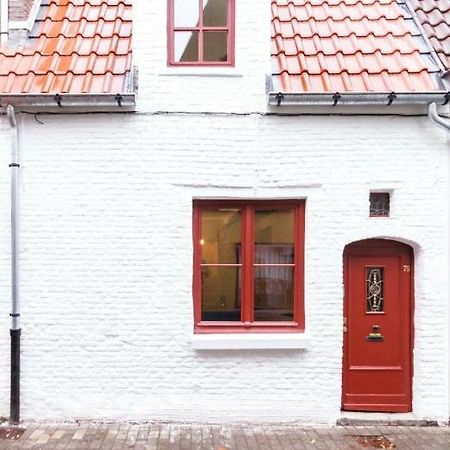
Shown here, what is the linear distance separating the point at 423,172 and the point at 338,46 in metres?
2.08

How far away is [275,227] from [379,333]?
2.01 metres

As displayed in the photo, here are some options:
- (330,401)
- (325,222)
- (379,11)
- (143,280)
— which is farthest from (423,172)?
(143,280)

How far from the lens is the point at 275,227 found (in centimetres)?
684

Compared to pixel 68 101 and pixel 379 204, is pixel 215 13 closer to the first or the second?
pixel 68 101

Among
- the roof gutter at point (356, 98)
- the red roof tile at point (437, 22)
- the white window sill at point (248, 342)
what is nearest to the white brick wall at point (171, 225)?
the white window sill at point (248, 342)

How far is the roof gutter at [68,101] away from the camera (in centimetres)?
634

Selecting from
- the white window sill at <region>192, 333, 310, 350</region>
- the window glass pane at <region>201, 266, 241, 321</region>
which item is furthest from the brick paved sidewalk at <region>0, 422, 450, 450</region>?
the window glass pane at <region>201, 266, 241, 321</region>

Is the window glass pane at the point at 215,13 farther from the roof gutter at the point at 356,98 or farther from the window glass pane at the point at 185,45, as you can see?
the roof gutter at the point at 356,98

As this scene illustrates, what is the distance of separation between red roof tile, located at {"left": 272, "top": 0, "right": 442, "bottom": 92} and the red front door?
216cm

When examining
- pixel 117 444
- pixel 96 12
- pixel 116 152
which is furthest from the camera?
pixel 96 12

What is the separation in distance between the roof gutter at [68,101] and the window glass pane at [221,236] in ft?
5.84

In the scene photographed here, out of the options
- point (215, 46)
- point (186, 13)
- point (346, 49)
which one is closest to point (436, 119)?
point (346, 49)

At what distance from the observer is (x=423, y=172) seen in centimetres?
663

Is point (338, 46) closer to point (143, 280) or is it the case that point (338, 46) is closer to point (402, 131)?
point (402, 131)
